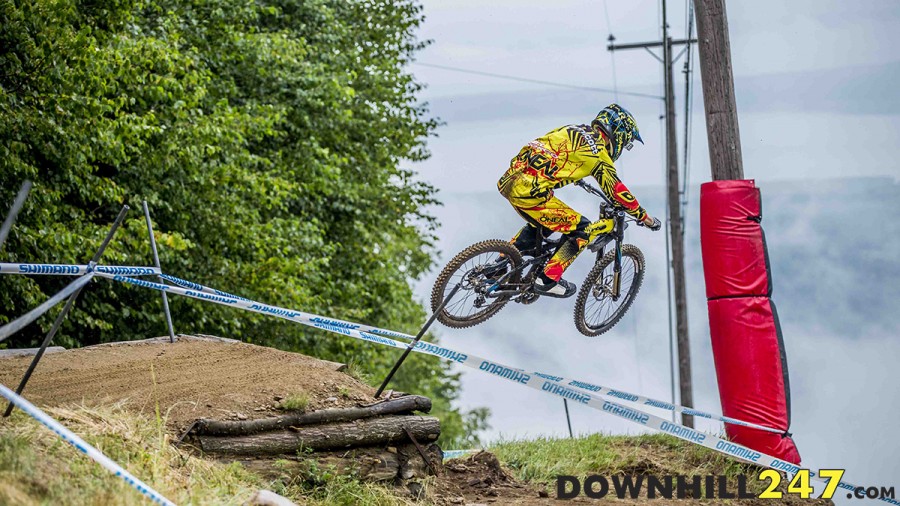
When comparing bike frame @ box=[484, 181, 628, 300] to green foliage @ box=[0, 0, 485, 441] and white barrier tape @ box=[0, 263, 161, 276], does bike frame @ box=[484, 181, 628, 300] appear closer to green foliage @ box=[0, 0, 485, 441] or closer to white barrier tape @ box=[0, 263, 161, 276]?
white barrier tape @ box=[0, 263, 161, 276]

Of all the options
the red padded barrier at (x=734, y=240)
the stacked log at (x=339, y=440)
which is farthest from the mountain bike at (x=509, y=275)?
Result: the red padded barrier at (x=734, y=240)

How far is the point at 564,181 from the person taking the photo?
835cm

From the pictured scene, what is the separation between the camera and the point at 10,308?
39.9ft

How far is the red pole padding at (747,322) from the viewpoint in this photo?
9414 mm

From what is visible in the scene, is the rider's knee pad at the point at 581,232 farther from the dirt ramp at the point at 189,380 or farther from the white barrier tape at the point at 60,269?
the white barrier tape at the point at 60,269

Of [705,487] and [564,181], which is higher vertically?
[564,181]

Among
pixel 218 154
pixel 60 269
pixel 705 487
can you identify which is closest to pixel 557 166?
pixel 705 487

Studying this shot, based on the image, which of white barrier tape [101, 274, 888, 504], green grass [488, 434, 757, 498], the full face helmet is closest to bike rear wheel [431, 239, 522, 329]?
white barrier tape [101, 274, 888, 504]

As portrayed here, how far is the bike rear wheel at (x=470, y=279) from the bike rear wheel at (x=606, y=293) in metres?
0.89

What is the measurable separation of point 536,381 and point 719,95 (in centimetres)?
364

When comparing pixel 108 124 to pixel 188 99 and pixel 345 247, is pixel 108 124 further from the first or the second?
pixel 345 247

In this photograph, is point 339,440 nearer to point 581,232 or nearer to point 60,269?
point 60,269

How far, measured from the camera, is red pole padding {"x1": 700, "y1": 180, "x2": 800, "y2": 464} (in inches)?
371

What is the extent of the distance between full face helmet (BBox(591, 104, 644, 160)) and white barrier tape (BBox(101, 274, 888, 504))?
2.00 metres
